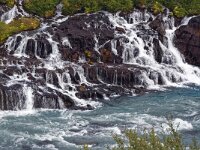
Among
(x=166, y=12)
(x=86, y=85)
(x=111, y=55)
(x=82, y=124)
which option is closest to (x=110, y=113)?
(x=82, y=124)

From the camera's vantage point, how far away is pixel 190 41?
144ft

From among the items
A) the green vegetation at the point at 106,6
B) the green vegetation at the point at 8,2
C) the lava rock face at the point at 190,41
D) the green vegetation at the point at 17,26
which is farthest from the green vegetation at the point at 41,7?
the lava rock face at the point at 190,41

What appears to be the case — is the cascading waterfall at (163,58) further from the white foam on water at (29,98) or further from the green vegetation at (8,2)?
the green vegetation at (8,2)

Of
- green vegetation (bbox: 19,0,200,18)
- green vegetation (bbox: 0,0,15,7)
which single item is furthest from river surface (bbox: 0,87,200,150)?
green vegetation (bbox: 0,0,15,7)

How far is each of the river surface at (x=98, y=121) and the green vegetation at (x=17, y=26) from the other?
11.2 meters

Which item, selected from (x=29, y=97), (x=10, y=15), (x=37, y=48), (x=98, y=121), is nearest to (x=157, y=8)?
(x=37, y=48)

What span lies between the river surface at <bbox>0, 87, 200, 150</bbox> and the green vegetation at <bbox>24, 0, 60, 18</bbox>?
14.5 meters

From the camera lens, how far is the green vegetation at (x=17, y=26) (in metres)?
43.1

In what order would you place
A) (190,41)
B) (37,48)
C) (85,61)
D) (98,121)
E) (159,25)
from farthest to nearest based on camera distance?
1. (159,25)
2. (190,41)
3. (37,48)
4. (85,61)
5. (98,121)

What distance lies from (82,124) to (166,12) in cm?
1991

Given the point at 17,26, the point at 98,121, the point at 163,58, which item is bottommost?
the point at 98,121

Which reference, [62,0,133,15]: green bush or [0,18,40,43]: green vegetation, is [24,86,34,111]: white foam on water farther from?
[62,0,133,15]: green bush

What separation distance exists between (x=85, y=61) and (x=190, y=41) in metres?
9.54

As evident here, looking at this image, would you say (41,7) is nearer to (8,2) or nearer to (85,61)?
(8,2)
